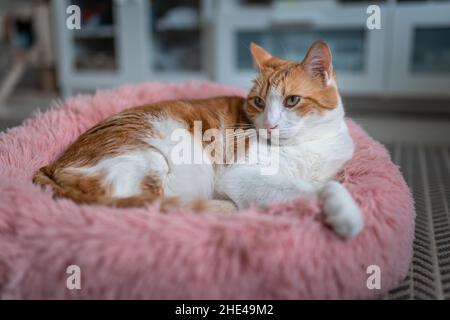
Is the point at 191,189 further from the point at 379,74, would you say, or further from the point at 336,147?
the point at 379,74

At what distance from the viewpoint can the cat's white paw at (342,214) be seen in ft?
2.76

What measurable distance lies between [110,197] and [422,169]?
1.33m

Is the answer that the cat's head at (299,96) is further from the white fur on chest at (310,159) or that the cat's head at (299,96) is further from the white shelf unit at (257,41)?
the white shelf unit at (257,41)

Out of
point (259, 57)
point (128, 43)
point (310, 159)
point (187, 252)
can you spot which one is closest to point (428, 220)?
point (310, 159)

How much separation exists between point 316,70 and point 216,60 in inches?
66.1

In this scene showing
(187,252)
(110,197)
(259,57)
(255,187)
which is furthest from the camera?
(259,57)

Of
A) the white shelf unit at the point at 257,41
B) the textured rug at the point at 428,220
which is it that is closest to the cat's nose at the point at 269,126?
the textured rug at the point at 428,220

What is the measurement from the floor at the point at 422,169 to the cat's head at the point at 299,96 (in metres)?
0.43

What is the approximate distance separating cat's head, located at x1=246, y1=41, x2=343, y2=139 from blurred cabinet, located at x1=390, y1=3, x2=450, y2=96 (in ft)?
4.77

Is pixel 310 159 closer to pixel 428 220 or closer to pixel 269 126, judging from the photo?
pixel 269 126

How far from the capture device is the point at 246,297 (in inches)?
33.0

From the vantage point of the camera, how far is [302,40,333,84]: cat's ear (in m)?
1.11

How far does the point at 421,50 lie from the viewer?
8.32 ft
